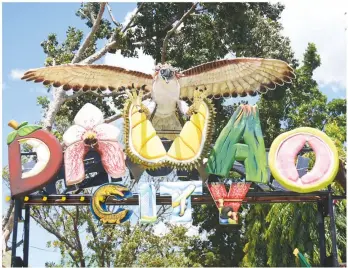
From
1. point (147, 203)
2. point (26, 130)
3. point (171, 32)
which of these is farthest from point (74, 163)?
point (171, 32)

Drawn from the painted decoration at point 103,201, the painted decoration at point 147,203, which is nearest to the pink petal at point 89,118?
the painted decoration at point 103,201

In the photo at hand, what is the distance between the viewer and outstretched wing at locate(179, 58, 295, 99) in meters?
11.0

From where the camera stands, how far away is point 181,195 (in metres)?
9.95

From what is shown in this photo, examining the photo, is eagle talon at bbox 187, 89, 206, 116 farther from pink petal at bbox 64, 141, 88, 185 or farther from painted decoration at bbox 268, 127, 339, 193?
pink petal at bbox 64, 141, 88, 185

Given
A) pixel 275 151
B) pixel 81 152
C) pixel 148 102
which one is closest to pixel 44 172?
pixel 81 152

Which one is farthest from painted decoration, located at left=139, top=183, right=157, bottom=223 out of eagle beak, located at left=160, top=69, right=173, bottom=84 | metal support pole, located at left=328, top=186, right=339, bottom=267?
metal support pole, located at left=328, top=186, right=339, bottom=267

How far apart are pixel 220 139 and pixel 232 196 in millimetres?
970

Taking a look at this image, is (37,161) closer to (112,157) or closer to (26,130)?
(26,130)

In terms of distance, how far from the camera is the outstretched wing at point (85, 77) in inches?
437

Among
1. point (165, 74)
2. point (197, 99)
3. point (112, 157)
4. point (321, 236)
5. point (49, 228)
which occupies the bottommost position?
point (49, 228)

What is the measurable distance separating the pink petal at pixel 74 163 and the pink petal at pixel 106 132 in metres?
0.32

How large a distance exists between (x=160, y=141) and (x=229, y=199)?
1484 millimetres

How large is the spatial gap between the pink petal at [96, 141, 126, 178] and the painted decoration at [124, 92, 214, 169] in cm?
20

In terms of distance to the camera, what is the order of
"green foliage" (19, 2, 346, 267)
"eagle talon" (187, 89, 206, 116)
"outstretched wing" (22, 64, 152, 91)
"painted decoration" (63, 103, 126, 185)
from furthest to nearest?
"green foliage" (19, 2, 346, 267), "outstretched wing" (22, 64, 152, 91), "eagle talon" (187, 89, 206, 116), "painted decoration" (63, 103, 126, 185)
